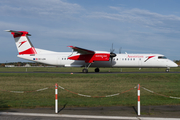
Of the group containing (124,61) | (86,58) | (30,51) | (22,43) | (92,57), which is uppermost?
Answer: (22,43)

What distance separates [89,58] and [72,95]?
19884 millimetres

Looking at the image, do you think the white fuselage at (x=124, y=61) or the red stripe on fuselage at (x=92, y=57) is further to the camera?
the white fuselage at (x=124, y=61)

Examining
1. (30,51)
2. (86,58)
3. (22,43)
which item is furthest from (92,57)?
(22,43)

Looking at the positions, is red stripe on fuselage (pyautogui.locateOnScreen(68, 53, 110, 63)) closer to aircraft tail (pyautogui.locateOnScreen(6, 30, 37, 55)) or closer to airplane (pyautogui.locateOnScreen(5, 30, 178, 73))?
airplane (pyautogui.locateOnScreen(5, 30, 178, 73))

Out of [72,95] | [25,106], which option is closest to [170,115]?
[25,106]

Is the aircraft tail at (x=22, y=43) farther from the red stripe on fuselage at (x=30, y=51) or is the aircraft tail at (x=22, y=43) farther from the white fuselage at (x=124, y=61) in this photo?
the white fuselage at (x=124, y=61)

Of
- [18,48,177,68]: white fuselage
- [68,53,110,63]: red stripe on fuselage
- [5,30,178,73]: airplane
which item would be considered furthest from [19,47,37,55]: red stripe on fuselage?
[68,53,110,63]: red stripe on fuselage

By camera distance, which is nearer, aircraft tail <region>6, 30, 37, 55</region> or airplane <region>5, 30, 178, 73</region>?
airplane <region>5, 30, 178, 73</region>

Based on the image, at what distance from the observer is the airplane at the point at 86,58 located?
34.4 meters

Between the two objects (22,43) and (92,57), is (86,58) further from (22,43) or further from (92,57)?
(22,43)

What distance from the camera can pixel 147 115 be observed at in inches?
339

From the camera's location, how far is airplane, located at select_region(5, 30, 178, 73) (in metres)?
34.4

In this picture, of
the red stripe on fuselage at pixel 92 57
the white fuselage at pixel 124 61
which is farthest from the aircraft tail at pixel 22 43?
the red stripe on fuselage at pixel 92 57

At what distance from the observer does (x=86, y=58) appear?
35000 mm
